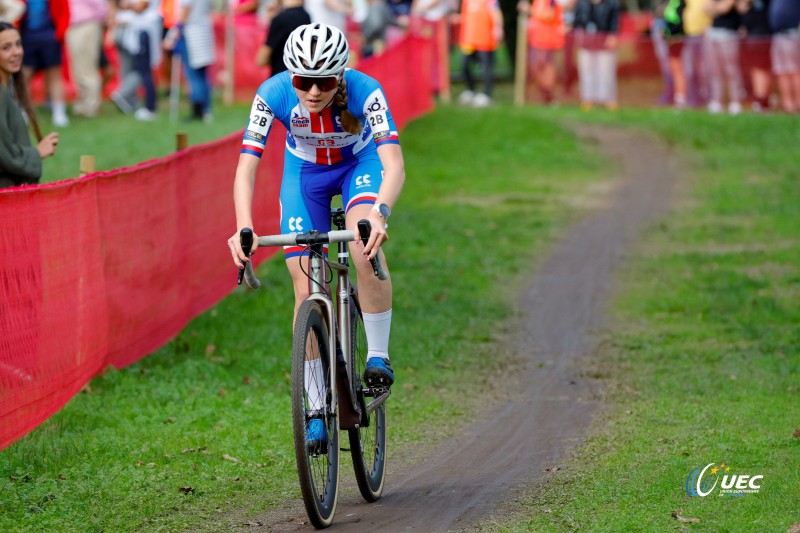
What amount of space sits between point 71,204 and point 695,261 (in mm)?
8239

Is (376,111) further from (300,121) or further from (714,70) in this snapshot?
(714,70)

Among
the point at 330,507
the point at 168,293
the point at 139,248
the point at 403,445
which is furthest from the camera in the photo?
the point at 168,293

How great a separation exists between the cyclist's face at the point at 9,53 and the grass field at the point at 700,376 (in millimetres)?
4935

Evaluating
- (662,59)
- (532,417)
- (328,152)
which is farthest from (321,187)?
(662,59)

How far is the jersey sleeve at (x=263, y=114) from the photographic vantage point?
6.88 meters

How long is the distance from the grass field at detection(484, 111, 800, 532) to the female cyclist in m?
1.47

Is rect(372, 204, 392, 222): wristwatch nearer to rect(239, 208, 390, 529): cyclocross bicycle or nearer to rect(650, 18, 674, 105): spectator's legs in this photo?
rect(239, 208, 390, 529): cyclocross bicycle

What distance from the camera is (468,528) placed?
668 cm

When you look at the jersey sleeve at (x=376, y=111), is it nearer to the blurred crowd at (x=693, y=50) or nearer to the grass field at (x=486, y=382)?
the grass field at (x=486, y=382)

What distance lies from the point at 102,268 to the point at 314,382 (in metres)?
3.39

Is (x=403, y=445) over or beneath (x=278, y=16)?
beneath

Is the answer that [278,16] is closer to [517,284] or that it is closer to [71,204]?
[517,284]

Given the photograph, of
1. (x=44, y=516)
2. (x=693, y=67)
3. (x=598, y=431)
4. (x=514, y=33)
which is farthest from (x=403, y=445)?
(x=514, y=33)

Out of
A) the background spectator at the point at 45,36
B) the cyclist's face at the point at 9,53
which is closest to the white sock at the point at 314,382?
the cyclist's face at the point at 9,53
